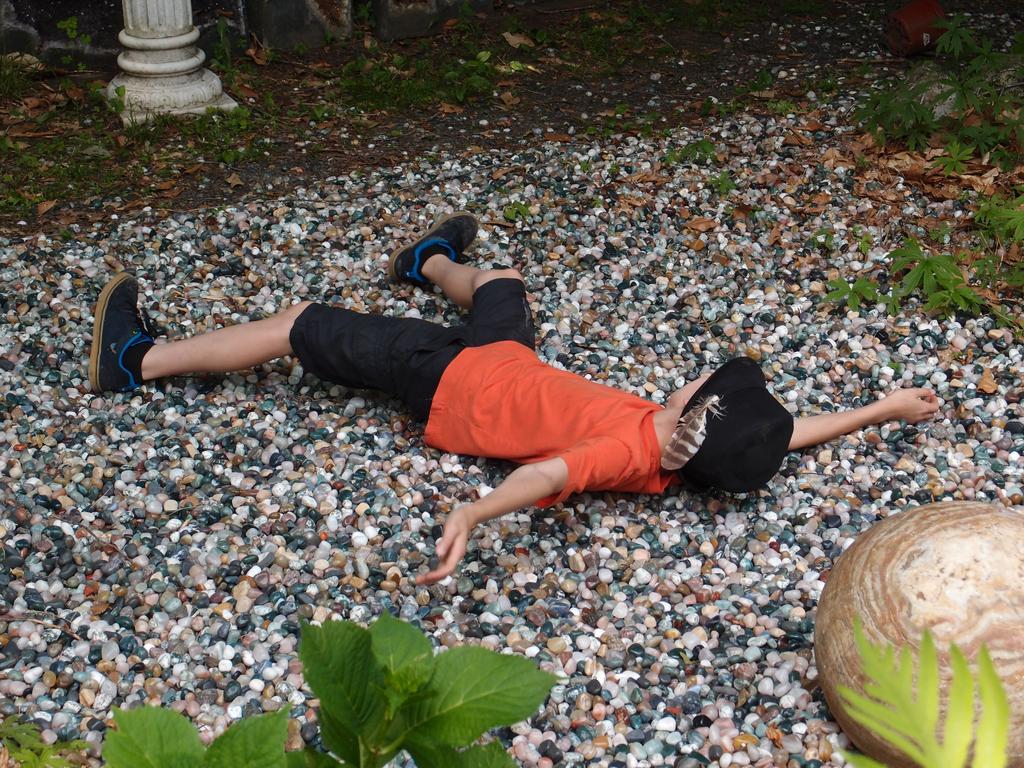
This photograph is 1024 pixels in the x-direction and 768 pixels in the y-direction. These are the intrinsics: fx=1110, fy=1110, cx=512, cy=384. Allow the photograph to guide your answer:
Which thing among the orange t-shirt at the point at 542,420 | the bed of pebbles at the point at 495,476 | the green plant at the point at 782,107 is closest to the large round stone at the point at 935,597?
the bed of pebbles at the point at 495,476

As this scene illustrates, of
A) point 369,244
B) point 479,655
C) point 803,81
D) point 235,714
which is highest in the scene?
point 479,655

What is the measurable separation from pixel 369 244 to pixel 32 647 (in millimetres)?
2518

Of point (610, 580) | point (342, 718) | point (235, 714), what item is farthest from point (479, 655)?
point (610, 580)

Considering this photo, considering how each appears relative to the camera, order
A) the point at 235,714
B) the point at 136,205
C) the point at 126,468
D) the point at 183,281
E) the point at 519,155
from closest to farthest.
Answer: the point at 235,714
the point at 126,468
the point at 183,281
the point at 136,205
the point at 519,155

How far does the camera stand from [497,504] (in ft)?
9.98

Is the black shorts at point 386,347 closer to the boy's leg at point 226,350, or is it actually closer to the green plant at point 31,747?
the boy's leg at point 226,350

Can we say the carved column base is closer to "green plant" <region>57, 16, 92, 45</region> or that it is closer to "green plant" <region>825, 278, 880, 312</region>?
"green plant" <region>57, 16, 92, 45</region>

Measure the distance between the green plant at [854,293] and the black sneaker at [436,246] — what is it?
5.07 feet

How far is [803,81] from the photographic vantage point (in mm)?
6559

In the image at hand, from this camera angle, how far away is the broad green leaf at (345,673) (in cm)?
107

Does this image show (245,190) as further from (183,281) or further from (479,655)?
(479,655)

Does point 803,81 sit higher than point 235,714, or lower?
higher

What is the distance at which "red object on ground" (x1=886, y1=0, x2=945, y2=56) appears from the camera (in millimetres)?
6742

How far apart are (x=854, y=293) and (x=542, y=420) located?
1712 mm
